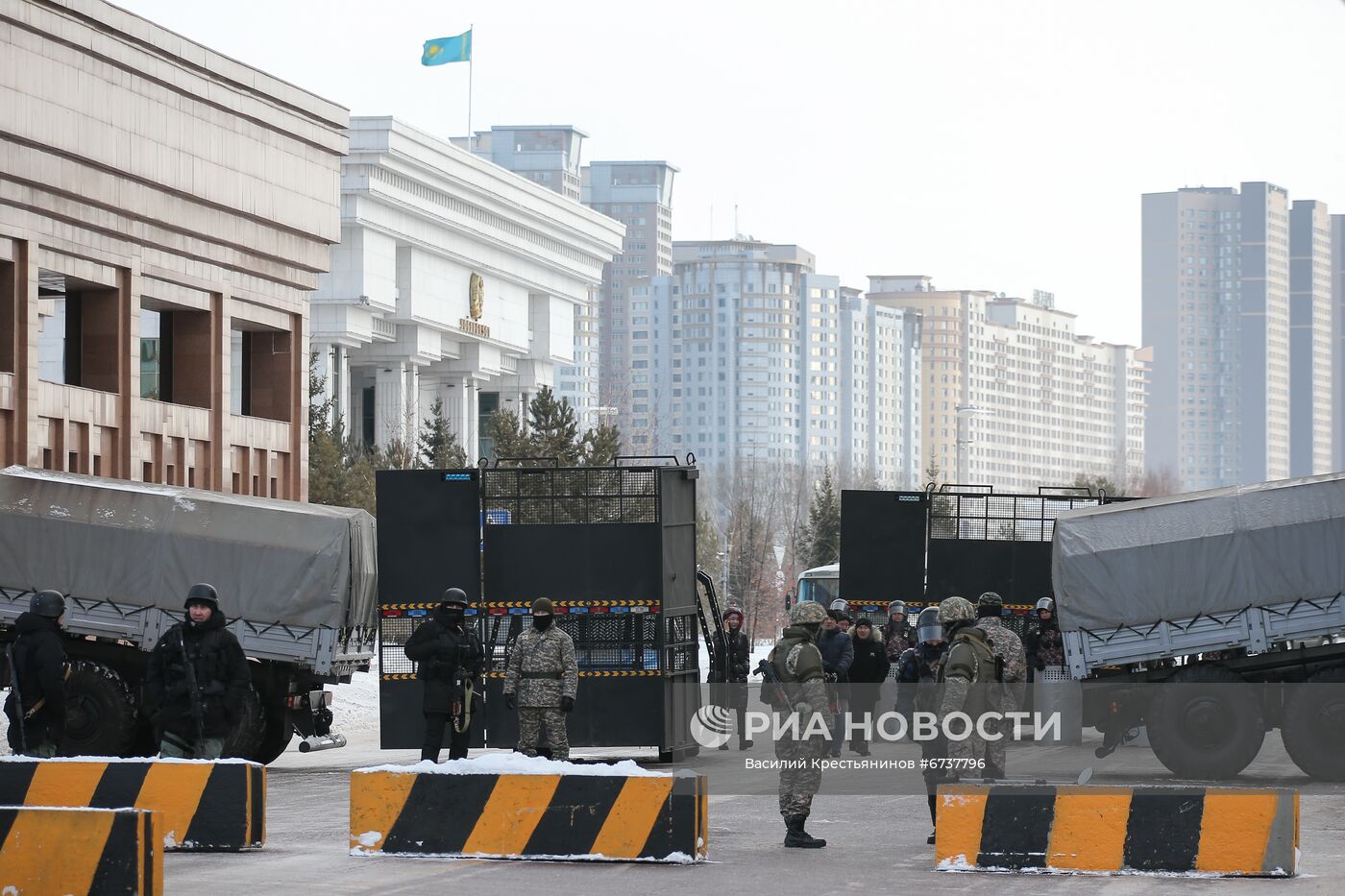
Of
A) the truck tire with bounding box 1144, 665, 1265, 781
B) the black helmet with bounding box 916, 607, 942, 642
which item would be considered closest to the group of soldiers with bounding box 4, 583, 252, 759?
the black helmet with bounding box 916, 607, 942, 642

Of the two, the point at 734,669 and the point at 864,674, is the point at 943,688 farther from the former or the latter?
the point at 734,669

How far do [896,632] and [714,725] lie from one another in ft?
8.55

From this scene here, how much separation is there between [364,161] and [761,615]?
28.8 meters

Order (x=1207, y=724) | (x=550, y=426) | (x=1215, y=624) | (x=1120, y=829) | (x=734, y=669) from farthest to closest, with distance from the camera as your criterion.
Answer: (x=550, y=426) < (x=734, y=669) < (x=1215, y=624) < (x=1207, y=724) < (x=1120, y=829)

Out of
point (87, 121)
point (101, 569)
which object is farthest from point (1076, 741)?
point (87, 121)

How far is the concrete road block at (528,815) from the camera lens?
1323 cm

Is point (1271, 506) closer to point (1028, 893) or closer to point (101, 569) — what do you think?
point (1028, 893)

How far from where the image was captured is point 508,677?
1675cm

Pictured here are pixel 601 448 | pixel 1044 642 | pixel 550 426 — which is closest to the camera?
pixel 1044 642

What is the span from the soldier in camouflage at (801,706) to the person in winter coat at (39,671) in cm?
557

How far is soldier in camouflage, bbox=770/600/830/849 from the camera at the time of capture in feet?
44.9

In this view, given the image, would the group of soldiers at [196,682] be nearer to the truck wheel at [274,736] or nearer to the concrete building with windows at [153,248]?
→ the truck wheel at [274,736]

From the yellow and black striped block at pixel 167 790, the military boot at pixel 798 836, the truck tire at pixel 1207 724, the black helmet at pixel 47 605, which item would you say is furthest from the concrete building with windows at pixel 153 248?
the military boot at pixel 798 836

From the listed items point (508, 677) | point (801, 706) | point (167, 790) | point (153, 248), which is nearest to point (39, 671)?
point (167, 790)
